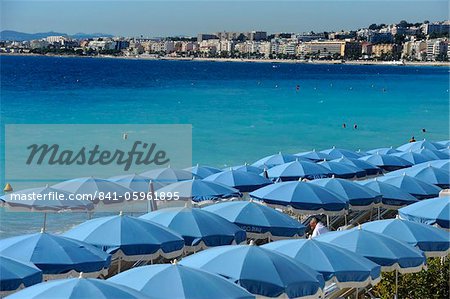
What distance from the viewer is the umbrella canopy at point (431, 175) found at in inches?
501

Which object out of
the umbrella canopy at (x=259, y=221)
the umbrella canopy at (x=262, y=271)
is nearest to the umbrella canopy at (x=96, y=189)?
the umbrella canopy at (x=259, y=221)

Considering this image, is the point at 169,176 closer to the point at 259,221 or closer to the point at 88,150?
the point at 259,221

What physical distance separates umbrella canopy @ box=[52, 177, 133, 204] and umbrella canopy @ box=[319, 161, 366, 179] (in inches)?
136

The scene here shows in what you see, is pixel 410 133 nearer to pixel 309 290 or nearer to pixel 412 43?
pixel 309 290

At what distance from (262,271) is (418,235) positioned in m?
2.64

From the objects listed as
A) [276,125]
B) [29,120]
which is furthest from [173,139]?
[29,120]

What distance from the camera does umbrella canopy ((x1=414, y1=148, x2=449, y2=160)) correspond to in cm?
1568

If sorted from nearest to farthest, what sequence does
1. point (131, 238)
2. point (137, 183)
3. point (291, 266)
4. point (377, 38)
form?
1. point (291, 266)
2. point (131, 238)
3. point (137, 183)
4. point (377, 38)

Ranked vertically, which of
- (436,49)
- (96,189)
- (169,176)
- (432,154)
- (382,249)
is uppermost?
(382,249)

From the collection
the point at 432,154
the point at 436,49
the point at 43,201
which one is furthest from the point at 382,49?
the point at 43,201

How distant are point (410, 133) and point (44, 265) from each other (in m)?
29.6

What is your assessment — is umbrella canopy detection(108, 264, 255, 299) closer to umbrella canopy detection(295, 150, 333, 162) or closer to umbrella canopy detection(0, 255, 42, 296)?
umbrella canopy detection(0, 255, 42, 296)

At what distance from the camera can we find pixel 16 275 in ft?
19.7

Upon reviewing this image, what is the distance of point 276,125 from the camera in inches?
1486
